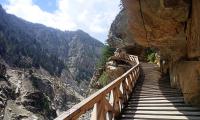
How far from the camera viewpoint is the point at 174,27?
10.8 m

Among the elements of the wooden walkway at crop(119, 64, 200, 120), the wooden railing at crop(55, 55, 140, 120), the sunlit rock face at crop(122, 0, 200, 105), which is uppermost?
the sunlit rock face at crop(122, 0, 200, 105)

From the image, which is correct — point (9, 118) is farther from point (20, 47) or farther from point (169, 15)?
point (169, 15)

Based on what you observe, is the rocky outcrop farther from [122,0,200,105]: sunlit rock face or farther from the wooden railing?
the wooden railing

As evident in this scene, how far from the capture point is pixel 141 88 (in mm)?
16891

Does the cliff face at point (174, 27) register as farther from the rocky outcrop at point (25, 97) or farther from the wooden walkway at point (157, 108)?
the rocky outcrop at point (25, 97)

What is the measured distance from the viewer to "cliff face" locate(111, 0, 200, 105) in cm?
899

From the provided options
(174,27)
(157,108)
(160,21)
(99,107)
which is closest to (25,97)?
(157,108)

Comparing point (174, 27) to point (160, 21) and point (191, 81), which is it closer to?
point (160, 21)

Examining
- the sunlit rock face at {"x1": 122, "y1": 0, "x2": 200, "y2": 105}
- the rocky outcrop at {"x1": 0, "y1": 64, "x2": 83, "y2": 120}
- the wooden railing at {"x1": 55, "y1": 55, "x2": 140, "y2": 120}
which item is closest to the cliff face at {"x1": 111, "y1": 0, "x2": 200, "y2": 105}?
the sunlit rock face at {"x1": 122, "y1": 0, "x2": 200, "y2": 105}

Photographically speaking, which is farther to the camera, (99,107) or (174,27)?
(174,27)

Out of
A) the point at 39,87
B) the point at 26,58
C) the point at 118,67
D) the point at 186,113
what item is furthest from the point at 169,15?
the point at 26,58

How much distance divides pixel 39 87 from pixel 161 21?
143 metres

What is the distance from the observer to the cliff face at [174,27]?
8.99 meters

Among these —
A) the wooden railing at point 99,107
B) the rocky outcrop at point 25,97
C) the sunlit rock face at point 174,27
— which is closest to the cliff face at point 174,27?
the sunlit rock face at point 174,27
